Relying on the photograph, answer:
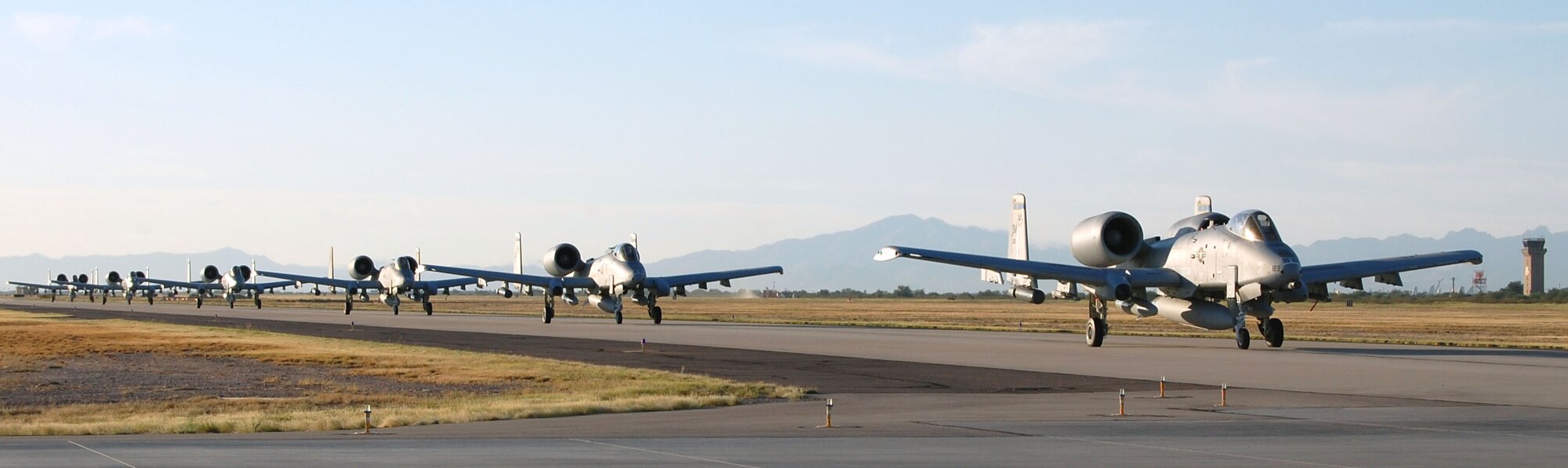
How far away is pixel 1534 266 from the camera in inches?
6860

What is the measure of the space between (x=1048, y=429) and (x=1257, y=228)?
60.2ft

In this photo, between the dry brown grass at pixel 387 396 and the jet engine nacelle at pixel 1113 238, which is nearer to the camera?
the dry brown grass at pixel 387 396

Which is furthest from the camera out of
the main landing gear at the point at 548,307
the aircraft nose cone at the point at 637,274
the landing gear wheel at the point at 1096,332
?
the main landing gear at the point at 548,307

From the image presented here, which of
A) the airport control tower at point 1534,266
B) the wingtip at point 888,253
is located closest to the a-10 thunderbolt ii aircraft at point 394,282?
the wingtip at point 888,253

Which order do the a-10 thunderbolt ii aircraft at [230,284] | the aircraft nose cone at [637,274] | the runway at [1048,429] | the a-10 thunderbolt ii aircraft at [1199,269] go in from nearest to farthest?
the runway at [1048,429]
the a-10 thunderbolt ii aircraft at [1199,269]
the aircraft nose cone at [637,274]
the a-10 thunderbolt ii aircraft at [230,284]

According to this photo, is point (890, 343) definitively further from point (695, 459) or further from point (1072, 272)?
point (695, 459)

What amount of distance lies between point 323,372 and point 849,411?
13.2 metres

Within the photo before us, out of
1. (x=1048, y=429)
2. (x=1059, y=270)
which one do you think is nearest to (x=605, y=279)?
(x=1059, y=270)

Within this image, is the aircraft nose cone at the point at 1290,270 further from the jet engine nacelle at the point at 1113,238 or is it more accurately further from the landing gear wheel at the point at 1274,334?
the jet engine nacelle at the point at 1113,238

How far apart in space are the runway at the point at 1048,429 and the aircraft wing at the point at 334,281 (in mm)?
63948

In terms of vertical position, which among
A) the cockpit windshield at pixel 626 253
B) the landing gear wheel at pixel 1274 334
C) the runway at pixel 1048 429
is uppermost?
the cockpit windshield at pixel 626 253

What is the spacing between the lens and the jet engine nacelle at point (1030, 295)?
122ft

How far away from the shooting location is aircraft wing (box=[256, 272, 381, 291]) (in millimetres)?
84969

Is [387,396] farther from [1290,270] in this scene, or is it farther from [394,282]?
[394,282]
